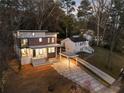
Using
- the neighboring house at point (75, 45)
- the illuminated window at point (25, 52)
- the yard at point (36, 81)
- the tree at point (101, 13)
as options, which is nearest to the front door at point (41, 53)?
the illuminated window at point (25, 52)

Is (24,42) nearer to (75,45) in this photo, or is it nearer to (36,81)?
(36,81)

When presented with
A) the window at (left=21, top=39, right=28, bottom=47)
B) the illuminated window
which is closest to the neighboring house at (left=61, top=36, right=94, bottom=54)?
the illuminated window

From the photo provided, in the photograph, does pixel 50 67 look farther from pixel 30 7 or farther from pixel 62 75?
pixel 30 7

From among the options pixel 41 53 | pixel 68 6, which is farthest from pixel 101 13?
pixel 41 53

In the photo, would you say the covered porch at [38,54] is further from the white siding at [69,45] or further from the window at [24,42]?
the white siding at [69,45]

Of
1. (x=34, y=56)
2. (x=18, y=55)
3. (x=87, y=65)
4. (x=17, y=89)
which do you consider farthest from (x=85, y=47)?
(x=17, y=89)

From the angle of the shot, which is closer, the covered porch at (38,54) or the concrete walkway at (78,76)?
the concrete walkway at (78,76)

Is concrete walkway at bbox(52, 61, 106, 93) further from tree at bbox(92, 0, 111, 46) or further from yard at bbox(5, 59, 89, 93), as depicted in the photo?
tree at bbox(92, 0, 111, 46)
